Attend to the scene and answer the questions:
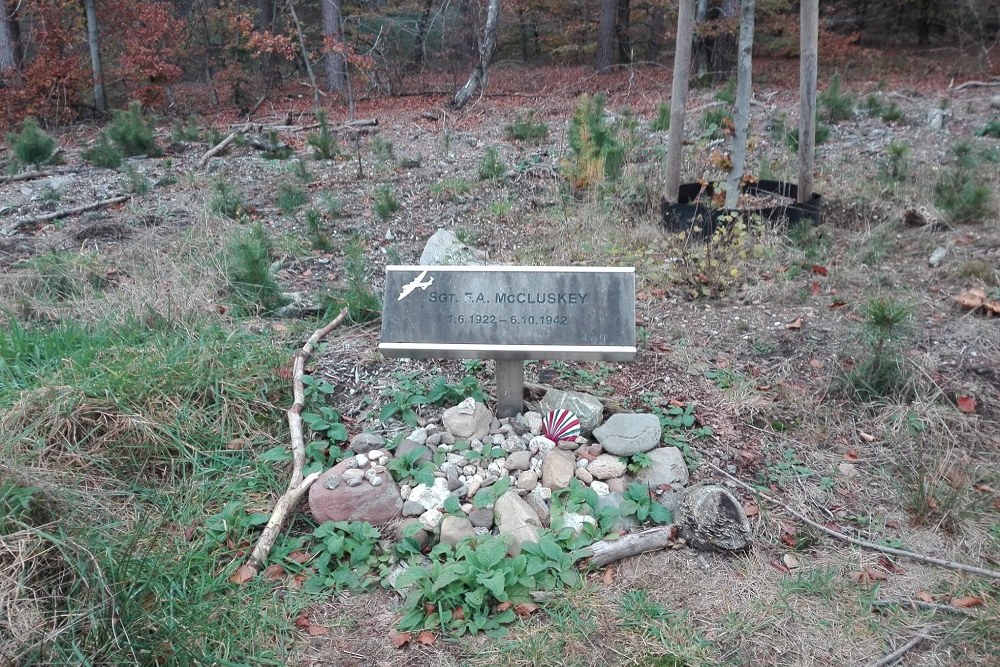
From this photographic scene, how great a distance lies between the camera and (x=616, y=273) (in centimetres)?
341

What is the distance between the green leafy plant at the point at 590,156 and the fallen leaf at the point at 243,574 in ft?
14.8

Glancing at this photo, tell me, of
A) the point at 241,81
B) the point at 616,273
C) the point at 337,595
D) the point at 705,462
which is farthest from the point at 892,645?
the point at 241,81

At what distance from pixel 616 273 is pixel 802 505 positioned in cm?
132

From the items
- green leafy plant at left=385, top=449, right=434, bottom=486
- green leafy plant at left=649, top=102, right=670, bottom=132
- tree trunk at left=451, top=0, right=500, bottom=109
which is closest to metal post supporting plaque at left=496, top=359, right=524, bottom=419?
green leafy plant at left=385, top=449, right=434, bottom=486

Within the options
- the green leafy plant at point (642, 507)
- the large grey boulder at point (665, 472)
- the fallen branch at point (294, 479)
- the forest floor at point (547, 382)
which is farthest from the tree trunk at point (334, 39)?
the green leafy plant at point (642, 507)

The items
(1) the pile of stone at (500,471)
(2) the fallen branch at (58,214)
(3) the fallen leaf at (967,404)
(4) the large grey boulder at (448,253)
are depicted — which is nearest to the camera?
(1) the pile of stone at (500,471)

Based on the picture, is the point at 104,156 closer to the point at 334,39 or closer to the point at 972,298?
the point at 334,39

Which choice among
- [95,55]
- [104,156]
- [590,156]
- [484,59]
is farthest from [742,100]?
[95,55]

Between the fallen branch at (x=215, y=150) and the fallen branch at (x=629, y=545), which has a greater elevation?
the fallen branch at (x=215, y=150)

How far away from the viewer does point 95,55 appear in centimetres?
1262

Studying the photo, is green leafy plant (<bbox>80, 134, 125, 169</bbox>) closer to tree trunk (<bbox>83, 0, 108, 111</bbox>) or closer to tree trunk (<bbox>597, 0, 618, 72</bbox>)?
tree trunk (<bbox>83, 0, 108, 111</bbox>)

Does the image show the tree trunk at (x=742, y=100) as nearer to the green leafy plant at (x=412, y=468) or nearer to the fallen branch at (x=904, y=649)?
the green leafy plant at (x=412, y=468)

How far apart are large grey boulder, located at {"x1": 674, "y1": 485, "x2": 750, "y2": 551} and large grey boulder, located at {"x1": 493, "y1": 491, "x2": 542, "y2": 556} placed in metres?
0.62

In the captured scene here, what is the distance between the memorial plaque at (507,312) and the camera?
11.0 feet
